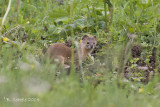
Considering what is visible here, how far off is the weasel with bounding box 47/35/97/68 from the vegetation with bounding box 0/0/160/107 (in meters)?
0.17

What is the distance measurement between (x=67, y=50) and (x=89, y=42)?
0.45 m

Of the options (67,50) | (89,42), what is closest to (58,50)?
(67,50)

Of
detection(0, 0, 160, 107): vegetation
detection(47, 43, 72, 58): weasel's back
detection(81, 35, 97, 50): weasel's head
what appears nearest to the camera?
detection(0, 0, 160, 107): vegetation

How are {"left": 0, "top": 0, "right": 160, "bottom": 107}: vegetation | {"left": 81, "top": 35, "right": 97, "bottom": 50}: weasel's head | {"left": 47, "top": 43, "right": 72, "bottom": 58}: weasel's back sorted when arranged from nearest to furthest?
{"left": 0, "top": 0, "right": 160, "bottom": 107}: vegetation
{"left": 47, "top": 43, "right": 72, "bottom": 58}: weasel's back
{"left": 81, "top": 35, "right": 97, "bottom": 50}: weasel's head

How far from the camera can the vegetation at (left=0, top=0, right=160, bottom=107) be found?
3.39 m

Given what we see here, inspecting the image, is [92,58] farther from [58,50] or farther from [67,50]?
[58,50]

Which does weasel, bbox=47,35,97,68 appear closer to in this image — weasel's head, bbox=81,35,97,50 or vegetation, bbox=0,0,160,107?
weasel's head, bbox=81,35,97,50

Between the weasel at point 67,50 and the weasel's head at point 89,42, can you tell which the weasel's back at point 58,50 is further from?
the weasel's head at point 89,42

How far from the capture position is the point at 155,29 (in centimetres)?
628

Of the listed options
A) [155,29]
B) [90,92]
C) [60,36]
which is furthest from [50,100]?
[60,36]

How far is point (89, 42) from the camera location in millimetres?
6566

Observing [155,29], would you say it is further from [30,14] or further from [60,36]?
[30,14]

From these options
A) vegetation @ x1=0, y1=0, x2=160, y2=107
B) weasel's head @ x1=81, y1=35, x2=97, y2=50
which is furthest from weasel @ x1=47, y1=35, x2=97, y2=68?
vegetation @ x1=0, y1=0, x2=160, y2=107

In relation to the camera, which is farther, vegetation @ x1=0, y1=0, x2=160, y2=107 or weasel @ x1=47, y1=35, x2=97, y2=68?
weasel @ x1=47, y1=35, x2=97, y2=68
